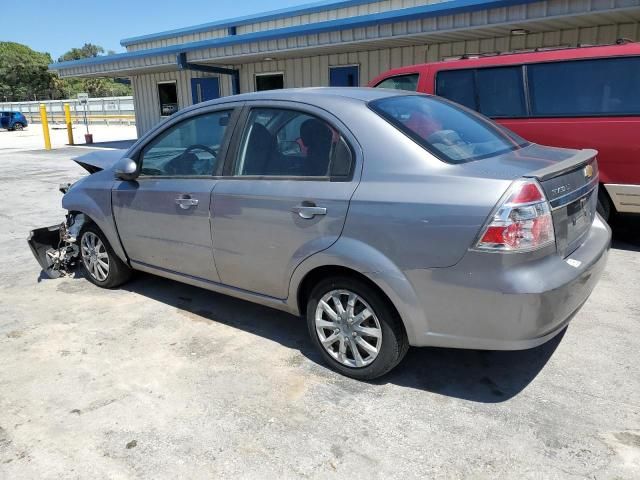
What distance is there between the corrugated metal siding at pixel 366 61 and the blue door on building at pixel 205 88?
238 millimetres

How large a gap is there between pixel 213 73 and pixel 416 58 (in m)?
7.35

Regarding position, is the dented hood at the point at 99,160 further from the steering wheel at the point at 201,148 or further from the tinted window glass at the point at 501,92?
the tinted window glass at the point at 501,92

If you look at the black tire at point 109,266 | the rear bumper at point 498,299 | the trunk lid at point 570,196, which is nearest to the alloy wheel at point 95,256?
the black tire at point 109,266

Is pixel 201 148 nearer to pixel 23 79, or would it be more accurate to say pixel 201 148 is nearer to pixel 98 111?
pixel 98 111

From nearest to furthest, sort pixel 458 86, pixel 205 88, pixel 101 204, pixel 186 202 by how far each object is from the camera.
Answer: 1. pixel 186 202
2. pixel 101 204
3. pixel 458 86
4. pixel 205 88

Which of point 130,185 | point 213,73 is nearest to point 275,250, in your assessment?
point 130,185

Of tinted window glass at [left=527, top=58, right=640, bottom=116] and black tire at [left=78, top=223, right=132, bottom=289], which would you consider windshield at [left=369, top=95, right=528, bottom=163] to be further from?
black tire at [left=78, top=223, right=132, bottom=289]

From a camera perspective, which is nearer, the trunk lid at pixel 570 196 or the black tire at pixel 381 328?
the trunk lid at pixel 570 196

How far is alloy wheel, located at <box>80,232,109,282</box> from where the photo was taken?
4.75m

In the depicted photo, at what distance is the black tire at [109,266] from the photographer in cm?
467

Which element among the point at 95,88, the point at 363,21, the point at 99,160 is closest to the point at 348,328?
the point at 99,160

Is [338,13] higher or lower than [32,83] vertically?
lower

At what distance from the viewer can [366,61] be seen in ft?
43.0

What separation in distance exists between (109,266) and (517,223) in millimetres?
3580
